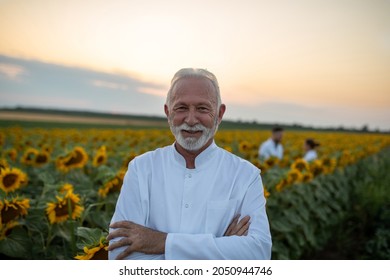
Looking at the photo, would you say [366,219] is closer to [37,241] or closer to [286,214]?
[286,214]

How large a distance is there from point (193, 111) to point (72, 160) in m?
2.14

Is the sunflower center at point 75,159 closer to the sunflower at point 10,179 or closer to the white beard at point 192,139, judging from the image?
the sunflower at point 10,179

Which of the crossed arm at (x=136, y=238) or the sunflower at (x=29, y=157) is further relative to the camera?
the sunflower at (x=29, y=157)

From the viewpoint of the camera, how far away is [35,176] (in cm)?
389

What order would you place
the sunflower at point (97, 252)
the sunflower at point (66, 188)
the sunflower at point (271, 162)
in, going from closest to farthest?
the sunflower at point (97, 252), the sunflower at point (66, 188), the sunflower at point (271, 162)

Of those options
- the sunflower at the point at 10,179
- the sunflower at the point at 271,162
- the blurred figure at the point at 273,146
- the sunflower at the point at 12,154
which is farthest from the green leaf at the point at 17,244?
the blurred figure at the point at 273,146

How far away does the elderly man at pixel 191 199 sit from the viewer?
1.56 meters

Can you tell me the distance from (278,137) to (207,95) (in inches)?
178

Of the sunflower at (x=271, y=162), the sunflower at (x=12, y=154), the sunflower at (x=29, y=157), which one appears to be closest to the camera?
the sunflower at (x=29, y=157)

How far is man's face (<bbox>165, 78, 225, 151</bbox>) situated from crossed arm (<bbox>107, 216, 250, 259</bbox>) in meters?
0.35

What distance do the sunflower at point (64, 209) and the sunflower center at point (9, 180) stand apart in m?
0.55

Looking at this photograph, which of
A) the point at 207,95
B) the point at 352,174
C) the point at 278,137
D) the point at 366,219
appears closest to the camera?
the point at 207,95

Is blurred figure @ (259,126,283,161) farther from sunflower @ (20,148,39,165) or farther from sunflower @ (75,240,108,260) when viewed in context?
sunflower @ (75,240,108,260)
